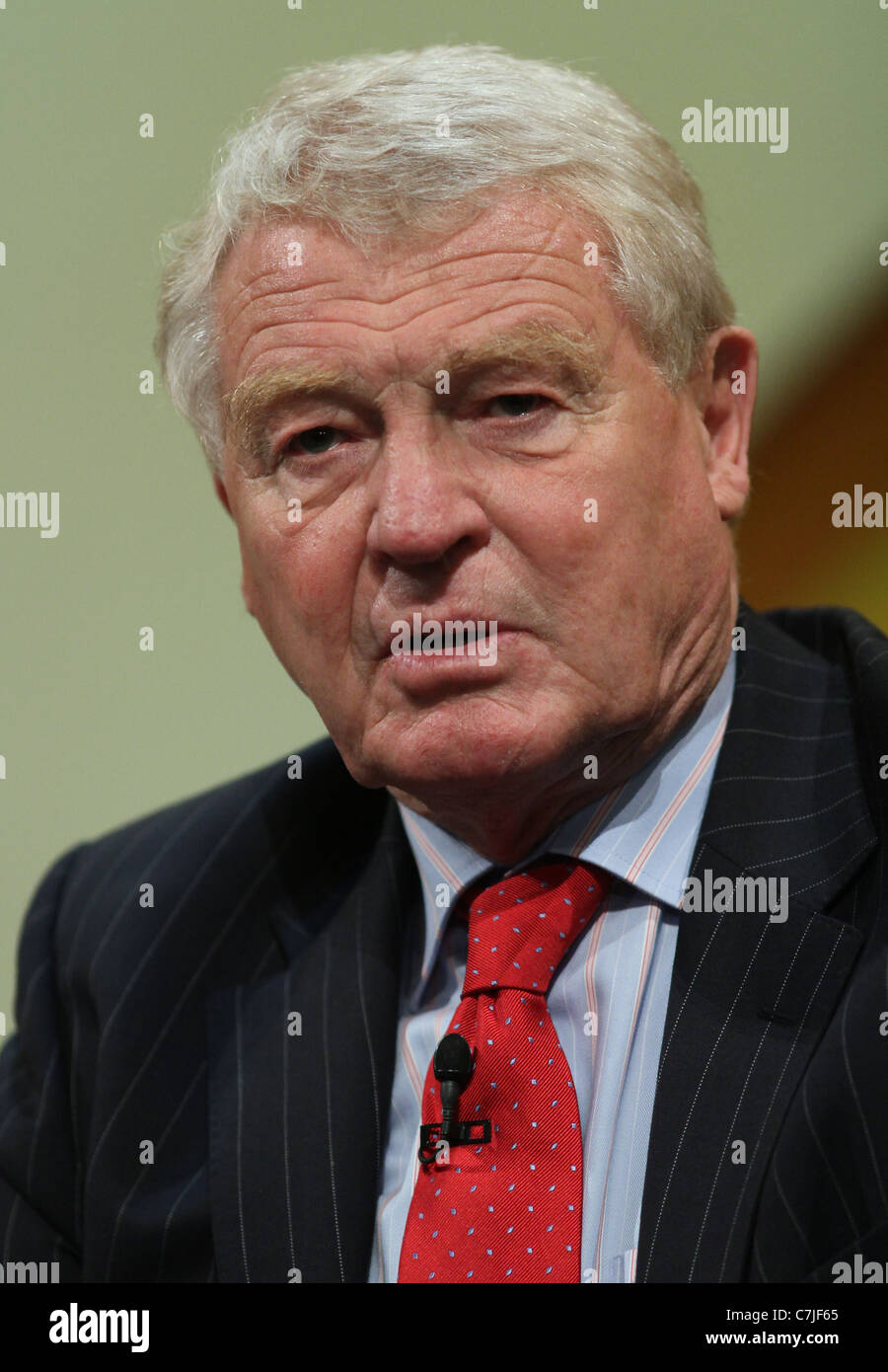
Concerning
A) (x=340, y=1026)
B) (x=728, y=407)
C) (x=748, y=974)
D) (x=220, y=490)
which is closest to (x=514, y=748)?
(x=748, y=974)

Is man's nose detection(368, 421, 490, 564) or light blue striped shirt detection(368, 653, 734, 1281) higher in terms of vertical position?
man's nose detection(368, 421, 490, 564)

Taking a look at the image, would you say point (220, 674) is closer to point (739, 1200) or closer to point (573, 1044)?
point (573, 1044)

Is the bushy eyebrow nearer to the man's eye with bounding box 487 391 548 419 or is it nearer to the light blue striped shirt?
the man's eye with bounding box 487 391 548 419

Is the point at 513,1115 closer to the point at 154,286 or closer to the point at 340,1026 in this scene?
the point at 340,1026

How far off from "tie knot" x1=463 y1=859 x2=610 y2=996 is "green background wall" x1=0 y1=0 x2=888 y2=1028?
98 cm

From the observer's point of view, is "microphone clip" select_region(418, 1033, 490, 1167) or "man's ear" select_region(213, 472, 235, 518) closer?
"microphone clip" select_region(418, 1033, 490, 1167)

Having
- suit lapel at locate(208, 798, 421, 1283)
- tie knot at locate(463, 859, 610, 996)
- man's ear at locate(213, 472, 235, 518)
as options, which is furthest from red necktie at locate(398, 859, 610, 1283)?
man's ear at locate(213, 472, 235, 518)

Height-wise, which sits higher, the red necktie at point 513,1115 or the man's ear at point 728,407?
the man's ear at point 728,407

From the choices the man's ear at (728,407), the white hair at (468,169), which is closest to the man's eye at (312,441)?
the white hair at (468,169)

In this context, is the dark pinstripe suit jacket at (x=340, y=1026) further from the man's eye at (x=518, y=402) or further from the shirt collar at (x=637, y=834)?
the man's eye at (x=518, y=402)

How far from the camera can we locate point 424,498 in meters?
1.39

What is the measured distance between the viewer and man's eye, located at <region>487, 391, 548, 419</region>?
1464 mm

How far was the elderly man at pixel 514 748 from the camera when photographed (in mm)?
1354
